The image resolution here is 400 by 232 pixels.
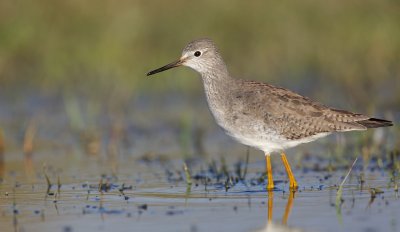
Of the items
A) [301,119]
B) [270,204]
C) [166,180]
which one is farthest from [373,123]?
[166,180]

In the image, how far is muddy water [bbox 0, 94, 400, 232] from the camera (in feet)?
23.5

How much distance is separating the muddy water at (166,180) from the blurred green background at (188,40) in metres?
1.03

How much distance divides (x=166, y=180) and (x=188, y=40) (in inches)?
238

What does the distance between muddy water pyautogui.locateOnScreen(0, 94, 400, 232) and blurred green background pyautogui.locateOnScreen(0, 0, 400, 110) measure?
1.03 m

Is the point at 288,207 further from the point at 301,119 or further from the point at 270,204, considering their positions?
the point at 301,119

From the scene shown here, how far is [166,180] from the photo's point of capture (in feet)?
30.8

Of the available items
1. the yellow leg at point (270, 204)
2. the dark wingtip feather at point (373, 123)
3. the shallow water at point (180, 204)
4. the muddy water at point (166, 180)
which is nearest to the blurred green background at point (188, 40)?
the muddy water at point (166, 180)

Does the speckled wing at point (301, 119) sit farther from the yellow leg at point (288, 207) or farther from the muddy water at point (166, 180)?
the yellow leg at point (288, 207)

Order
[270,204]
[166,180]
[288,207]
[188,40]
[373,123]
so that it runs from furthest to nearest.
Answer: [188,40] < [166,180] < [373,123] < [270,204] < [288,207]

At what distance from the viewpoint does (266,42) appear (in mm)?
15195

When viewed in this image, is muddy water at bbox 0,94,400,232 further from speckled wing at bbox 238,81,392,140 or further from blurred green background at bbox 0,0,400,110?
blurred green background at bbox 0,0,400,110

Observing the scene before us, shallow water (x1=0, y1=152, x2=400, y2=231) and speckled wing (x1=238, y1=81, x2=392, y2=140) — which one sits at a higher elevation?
speckled wing (x1=238, y1=81, x2=392, y2=140)

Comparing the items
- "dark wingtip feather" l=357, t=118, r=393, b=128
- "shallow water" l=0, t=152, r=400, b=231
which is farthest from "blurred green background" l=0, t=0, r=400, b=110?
"dark wingtip feather" l=357, t=118, r=393, b=128

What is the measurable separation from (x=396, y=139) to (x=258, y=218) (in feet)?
12.0
